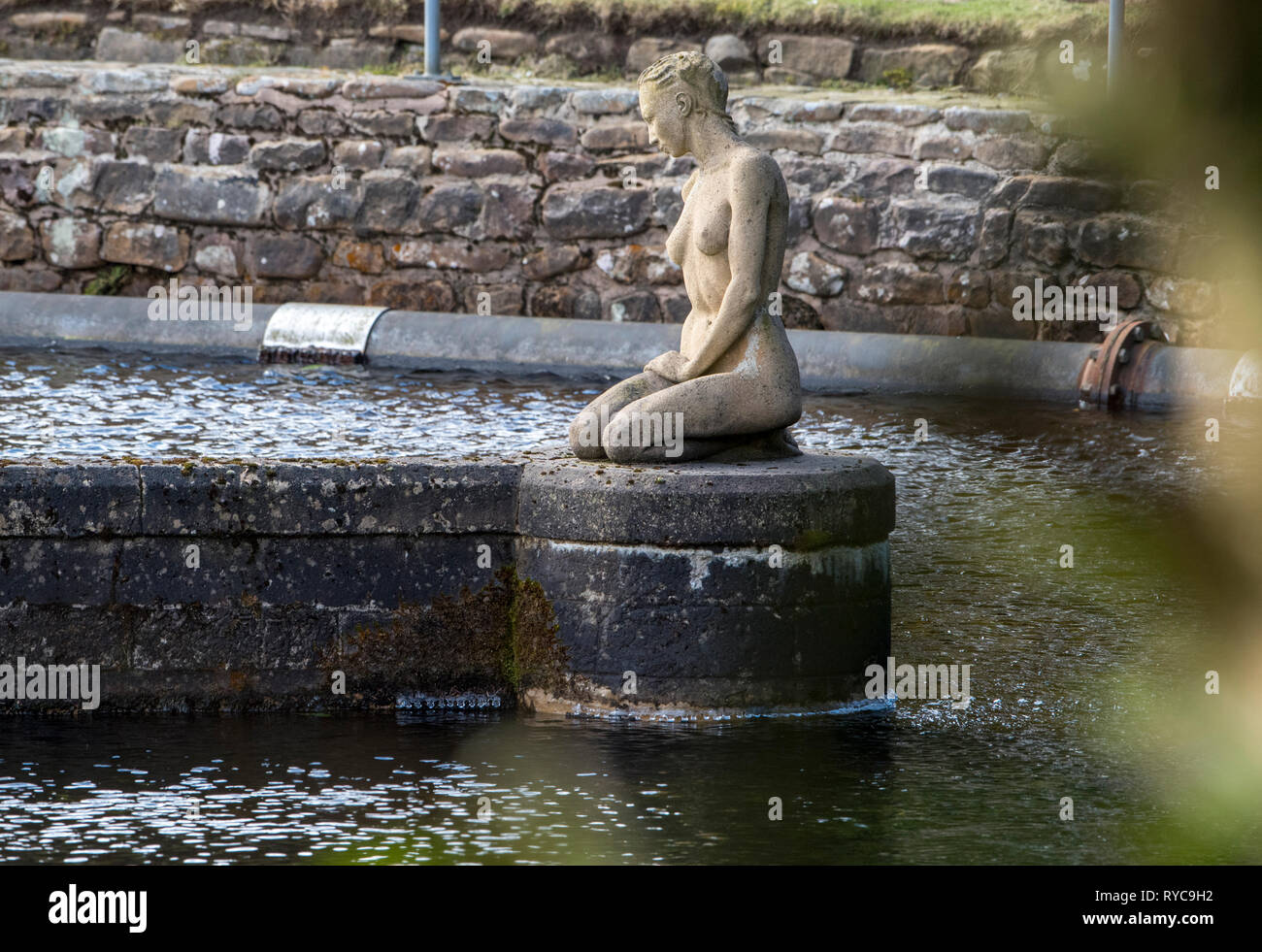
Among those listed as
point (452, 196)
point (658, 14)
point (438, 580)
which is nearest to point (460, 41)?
point (658, 14)

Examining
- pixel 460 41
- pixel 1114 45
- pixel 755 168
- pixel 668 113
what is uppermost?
pixel 460 41

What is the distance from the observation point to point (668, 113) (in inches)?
161

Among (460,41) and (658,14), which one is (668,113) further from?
(460,41)

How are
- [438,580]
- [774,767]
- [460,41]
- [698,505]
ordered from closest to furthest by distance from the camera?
[774,767] → [698,505] → [438,580] → [460,41]

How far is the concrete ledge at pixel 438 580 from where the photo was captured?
3840 millimetres

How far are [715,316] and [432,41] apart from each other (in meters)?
6.40

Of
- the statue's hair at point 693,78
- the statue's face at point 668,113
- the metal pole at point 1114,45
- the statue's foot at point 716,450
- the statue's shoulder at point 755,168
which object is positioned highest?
the statue's hair at point 693,78

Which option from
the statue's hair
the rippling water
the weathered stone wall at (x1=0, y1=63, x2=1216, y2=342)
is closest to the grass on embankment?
the weathered stone wall at (x1=0, y1=63, x2=1216, y2=342)

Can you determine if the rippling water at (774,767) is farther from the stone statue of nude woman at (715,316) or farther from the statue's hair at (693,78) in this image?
the statue's hair at (693,78)

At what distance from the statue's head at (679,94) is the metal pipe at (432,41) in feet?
20.2

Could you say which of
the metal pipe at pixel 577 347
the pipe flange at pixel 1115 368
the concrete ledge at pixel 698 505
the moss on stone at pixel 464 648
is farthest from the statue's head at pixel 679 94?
the pipe flange at pixel 1115 368

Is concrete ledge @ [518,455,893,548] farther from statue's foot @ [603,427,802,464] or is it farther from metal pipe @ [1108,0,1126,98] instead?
metal pipe @ [1108,0,1126,98]

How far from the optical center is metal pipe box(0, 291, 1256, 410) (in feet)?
26.6

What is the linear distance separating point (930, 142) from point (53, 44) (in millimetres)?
6158
